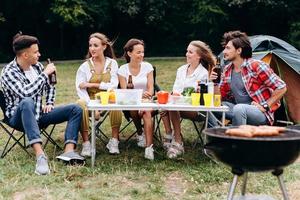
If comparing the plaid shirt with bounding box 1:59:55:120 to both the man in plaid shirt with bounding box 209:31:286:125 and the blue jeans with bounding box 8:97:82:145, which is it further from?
the man in plaid shirt with bounding box 209:31:286:125

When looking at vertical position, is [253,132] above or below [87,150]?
above

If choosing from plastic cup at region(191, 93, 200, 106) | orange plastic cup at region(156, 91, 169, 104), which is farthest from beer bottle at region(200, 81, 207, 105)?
orange plastic cup at region(156, 91, 169, 104)

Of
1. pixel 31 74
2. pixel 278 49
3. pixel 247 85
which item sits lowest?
pixel 247 85

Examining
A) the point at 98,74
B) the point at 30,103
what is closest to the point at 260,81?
the point at 98,74

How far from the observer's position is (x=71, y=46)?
19125 mm

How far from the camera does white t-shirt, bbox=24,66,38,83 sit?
4.63 metres

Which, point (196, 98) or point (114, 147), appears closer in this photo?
point (196, 98)

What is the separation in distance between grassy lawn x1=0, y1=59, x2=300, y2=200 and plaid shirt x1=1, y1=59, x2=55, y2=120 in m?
0.50

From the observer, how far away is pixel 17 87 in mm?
4441

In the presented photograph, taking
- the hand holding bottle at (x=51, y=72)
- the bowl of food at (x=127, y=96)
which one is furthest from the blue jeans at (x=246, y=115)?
the hand holding bottle at (x=51, y=72)

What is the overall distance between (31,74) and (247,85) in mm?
1998

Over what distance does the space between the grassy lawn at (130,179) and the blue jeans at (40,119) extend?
270 millimetres

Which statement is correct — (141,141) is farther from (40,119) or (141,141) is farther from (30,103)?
(30,103)

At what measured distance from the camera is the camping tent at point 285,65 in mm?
6023
